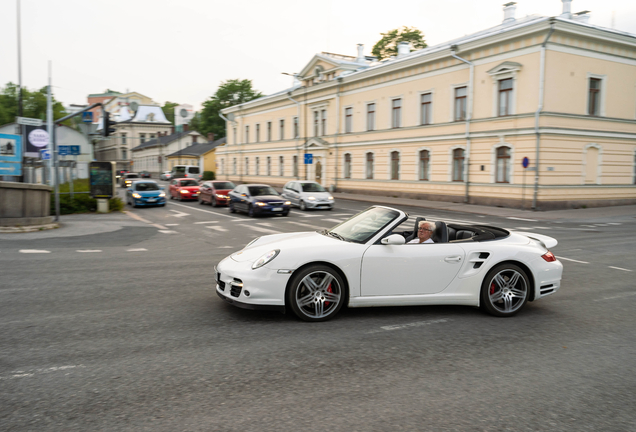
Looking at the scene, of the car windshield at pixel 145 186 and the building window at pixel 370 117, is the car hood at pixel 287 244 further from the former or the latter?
the building window at pixel 370 117

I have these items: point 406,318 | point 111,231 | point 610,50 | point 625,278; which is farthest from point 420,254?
point 610,50

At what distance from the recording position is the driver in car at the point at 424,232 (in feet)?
20.5

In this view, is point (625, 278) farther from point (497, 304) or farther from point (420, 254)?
point (420, 254)

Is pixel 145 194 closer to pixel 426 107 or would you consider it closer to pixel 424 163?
pixel 424 163

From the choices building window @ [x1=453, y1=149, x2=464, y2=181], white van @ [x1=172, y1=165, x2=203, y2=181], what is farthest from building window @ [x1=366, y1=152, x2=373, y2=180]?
white van @ [x1=172, y1=165, x2=203, y2=181]

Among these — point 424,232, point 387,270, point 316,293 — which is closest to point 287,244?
point 316,293

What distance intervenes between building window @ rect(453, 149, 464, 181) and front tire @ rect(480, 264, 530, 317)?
25.3m

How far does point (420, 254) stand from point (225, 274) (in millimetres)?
2330

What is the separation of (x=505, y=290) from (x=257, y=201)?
16.8 meters

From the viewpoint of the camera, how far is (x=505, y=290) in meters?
6.23

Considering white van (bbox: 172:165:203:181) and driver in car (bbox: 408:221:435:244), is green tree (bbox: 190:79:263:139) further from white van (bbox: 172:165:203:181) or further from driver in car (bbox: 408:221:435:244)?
driver in car (bbox: 408:221:435:244)

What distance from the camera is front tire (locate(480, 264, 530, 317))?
20.2 ft

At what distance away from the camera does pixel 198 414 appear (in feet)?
11.5

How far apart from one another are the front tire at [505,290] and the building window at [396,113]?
102 feet
